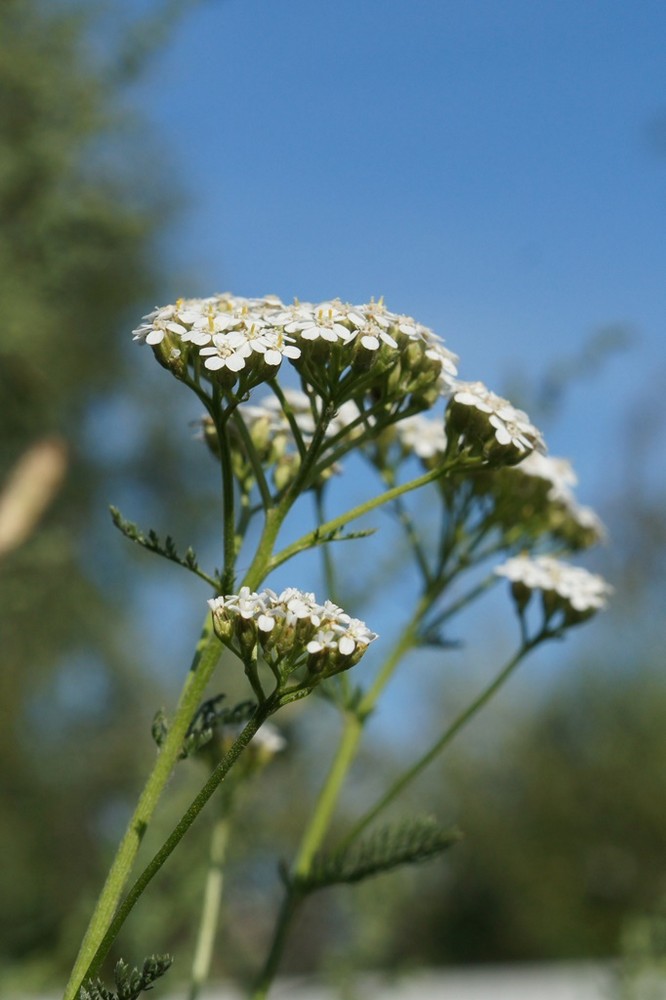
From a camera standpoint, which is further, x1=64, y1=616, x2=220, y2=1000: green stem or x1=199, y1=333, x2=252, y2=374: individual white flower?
x1=199, y1=333, x2=252, y2=374: individual white flower

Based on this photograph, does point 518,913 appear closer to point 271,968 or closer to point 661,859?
point 661,859

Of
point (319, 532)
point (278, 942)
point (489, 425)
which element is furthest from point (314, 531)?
point (278, 942)

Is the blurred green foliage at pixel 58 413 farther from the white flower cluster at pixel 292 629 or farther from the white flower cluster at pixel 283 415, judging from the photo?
the white flower cluster at pixel 292 629

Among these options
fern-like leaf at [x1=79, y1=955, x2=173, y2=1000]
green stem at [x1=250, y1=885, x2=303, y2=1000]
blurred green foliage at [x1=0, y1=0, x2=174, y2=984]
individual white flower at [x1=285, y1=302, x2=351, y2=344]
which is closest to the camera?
fern-like leaf at [x1=79, y1=955, x2=173, y2=1000]

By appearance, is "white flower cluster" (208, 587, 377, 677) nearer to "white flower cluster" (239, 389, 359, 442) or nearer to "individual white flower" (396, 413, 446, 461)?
"white flower cluster" (239, 389, 359, 442)

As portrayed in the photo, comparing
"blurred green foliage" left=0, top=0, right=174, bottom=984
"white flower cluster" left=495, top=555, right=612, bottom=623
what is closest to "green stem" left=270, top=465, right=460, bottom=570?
"white flower cluster" left=495, top=555, right=612, bottom=623

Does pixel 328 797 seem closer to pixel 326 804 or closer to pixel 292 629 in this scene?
pixel 326 804

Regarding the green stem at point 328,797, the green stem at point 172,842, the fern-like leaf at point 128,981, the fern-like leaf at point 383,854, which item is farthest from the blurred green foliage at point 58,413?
the fern-like leaf at point 128,981

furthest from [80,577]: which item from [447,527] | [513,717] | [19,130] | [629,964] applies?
[513,717]
